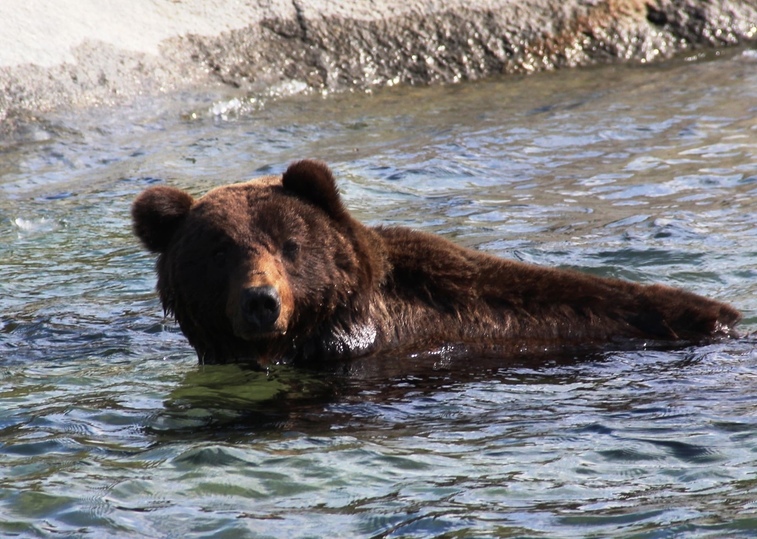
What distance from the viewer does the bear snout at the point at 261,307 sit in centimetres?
573

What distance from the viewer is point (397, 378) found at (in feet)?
20.4

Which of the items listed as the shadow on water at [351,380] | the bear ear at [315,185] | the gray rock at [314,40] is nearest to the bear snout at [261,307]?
the shadow on water at [351,380]

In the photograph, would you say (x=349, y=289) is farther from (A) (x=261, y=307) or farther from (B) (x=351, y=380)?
(A) (x=261, y=307)

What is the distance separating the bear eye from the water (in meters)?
0.68

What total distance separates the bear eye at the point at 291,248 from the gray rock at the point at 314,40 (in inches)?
320

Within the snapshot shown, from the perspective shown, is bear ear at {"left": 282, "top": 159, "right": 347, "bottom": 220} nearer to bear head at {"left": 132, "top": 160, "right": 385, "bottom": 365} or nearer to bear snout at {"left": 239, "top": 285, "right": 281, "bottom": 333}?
bear head at {"left": 132, "top": 160, "right": 385, "bottom": 365}

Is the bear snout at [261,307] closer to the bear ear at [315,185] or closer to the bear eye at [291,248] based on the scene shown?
the bear eye at [291,248]

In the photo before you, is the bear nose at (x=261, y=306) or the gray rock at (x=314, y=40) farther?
the gray rock at (x=314, y=40)

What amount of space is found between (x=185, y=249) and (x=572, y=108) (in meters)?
8.89

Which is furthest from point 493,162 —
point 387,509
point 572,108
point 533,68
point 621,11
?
point 387,509

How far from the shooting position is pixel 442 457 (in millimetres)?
4891

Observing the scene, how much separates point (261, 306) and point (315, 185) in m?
0.94

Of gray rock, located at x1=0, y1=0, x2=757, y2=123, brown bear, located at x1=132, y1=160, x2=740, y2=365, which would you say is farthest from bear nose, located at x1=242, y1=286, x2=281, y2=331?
gray rock, located at x1=0, y1=0, x2=757, y2=123

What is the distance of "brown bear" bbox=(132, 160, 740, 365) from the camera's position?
6254 mm
